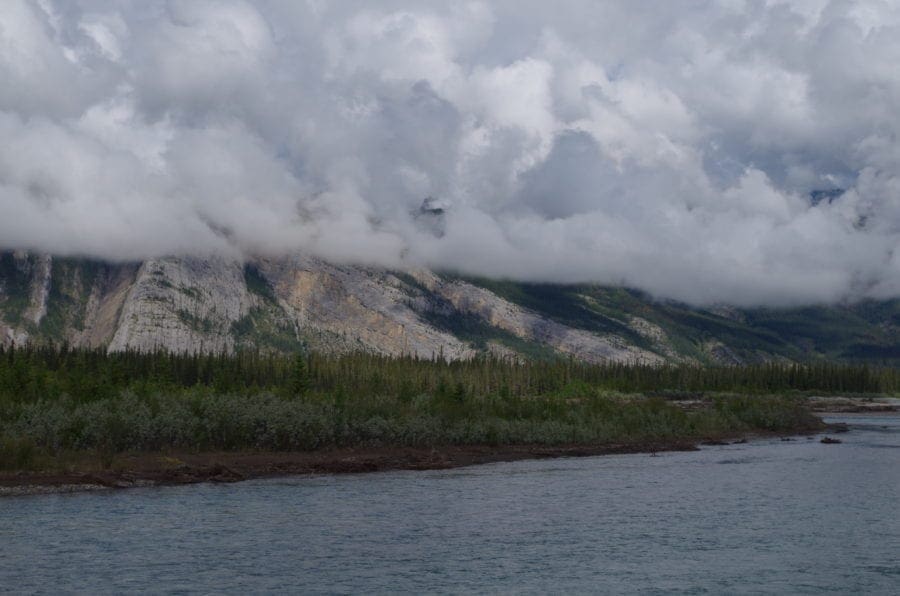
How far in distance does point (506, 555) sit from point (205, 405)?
231 feet

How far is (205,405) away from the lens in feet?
393

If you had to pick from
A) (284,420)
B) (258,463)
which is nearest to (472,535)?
(258,463)

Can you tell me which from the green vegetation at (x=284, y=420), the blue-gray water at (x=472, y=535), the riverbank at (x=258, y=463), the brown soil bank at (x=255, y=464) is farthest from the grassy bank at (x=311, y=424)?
the blue-gray water at (x=472, y=535)

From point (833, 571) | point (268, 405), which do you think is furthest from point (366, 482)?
point (833, 571)

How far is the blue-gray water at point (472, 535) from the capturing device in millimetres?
51062

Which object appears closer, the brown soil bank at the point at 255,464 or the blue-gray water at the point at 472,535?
the blue-gray water at the point at 472,535

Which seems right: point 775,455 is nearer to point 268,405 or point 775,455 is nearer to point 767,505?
point 767,505

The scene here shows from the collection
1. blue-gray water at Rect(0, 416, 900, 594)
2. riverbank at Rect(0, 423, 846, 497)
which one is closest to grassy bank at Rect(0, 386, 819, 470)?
riverbank at Rect(0, 423, 846, 497)

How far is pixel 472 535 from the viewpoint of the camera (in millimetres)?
65688

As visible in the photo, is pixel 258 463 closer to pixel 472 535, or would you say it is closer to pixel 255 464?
pixel 255 464

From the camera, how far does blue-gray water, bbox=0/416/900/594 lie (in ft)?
168

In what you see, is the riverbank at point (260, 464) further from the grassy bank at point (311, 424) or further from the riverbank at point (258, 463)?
the grassy bank at point (311, 424)

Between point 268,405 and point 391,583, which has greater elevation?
point 268,405

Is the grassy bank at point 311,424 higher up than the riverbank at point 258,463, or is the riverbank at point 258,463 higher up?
the grassy bank at point 311,424
